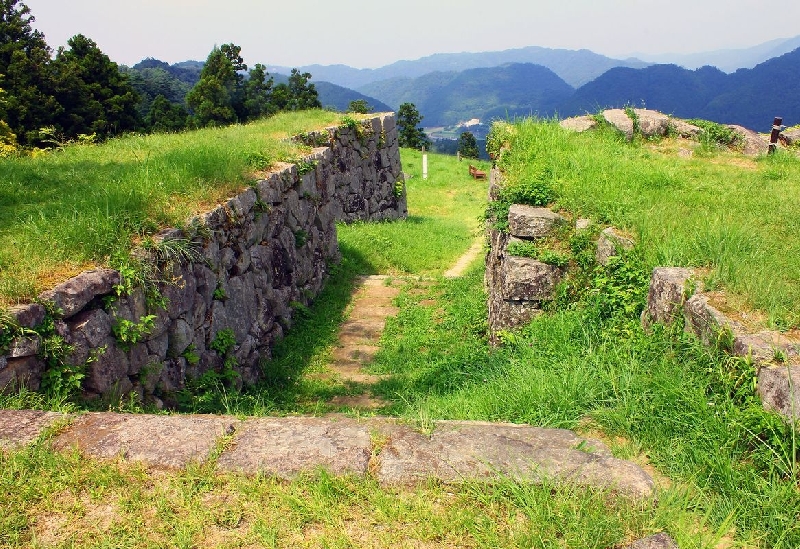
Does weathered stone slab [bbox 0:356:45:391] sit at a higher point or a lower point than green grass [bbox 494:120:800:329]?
lower

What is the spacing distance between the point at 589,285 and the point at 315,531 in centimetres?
388

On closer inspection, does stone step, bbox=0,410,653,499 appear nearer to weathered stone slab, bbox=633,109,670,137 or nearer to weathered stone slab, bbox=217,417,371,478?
weathered stone slab, bbox=217,417,371,478

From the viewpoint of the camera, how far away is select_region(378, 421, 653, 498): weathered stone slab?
2.60 m

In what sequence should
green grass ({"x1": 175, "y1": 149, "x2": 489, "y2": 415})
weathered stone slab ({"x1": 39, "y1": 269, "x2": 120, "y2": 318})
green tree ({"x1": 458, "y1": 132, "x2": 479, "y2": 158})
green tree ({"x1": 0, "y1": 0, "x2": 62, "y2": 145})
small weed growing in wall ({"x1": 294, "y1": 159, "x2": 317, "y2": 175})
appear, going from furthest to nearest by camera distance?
green tree ({"x1": 458, "y1": 132, "x2": 479, "y2": 158})
green tree ({"x1": 0, "y1": 0, "x2": 62, "y2": 145})
small weed growing in wall ({"x1": 294, "y1": 159, "x2": 317, "y2": 175})
green grass ({"x1": 175, "y1": 149, "x2": 489, "y2": 415})
weathered stone slab ({"x1": 39, "y1": 269, "x2": 120, "y2": 318})

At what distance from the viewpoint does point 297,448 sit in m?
2.84

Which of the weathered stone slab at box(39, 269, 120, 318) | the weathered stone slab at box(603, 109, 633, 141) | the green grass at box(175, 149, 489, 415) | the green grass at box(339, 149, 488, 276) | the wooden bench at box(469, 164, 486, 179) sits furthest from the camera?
the wooden bench at box(469, 164, 486, 179)

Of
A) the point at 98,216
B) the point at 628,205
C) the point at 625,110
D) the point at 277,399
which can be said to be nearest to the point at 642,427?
the point at 628,205

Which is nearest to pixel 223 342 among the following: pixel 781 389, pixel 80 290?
pixel 80 290

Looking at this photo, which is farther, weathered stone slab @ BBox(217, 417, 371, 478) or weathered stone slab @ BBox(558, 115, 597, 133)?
weathered stone slab @ BBox(558, 115, 597, 133)

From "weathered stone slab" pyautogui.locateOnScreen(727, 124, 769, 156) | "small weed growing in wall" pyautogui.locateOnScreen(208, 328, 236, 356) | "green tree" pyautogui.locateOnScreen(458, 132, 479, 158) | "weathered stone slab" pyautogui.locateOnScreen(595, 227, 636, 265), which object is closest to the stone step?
"weathered stone slab" pyautogui.locateOnScreen(595, 227, 636, 265)

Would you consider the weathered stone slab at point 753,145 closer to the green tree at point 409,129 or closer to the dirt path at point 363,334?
the dirt path at point 363,334

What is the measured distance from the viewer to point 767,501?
8.11 ft

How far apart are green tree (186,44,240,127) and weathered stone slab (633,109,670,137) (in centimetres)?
2330

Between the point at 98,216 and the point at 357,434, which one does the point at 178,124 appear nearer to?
the point at 98,216
